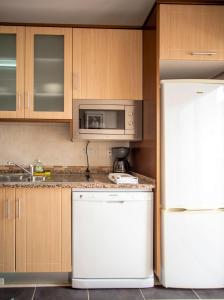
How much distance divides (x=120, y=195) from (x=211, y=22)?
1.50 metres

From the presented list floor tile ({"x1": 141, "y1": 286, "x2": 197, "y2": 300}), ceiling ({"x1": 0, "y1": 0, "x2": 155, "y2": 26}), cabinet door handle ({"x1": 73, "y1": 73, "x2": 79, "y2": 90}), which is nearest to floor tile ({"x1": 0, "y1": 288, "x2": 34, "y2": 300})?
floor tile ({"x1": 141, "y1": 286, "x2": 197, "y2": 300})

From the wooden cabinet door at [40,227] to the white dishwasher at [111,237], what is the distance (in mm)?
104

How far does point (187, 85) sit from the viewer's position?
2.02 meters

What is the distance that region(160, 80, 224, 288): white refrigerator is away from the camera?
201cm

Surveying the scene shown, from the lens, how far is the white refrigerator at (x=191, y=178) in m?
2.01

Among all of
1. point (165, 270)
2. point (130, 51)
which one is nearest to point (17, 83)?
point (130, 51)

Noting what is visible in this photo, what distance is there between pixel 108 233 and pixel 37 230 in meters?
0.55

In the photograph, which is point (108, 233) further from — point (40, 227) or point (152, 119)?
point (152, 119)

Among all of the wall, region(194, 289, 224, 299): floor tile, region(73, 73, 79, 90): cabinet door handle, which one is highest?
region(73, 73, 79, 90): cabinet door handle

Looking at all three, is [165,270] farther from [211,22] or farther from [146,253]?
[211,22]

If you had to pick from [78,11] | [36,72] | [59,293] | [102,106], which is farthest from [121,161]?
[78,11]

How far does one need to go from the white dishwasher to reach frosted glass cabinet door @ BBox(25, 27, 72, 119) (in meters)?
0.79

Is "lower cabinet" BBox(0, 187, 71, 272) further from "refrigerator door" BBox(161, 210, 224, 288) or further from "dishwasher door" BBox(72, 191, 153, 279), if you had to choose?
"refrigerator door" BBox(161, 210, 224, 288)

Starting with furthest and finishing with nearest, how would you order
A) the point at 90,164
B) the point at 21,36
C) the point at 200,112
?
the point at 90,164
the point at 21,36
the point at 200,112
